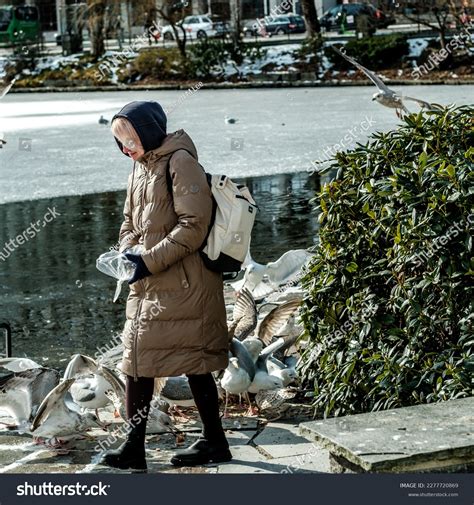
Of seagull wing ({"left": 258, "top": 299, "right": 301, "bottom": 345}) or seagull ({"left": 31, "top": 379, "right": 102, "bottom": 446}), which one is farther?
seagull wing ({"left": 258, "top": 299, "right": 301, "bottom": 345})

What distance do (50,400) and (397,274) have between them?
5.46ft

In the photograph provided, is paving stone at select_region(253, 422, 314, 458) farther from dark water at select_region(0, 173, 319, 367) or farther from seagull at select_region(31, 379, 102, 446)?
dark water at select_region(0, 173, 319, 367)

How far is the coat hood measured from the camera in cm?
466

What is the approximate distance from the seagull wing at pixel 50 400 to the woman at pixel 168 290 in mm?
430

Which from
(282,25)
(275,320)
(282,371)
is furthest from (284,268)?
(282,25)

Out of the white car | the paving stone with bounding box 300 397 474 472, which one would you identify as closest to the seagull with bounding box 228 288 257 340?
the paving stone with bounding box 300 397 474 472

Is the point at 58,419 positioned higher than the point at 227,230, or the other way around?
the point at 227,230

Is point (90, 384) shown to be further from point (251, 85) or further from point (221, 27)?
point (221, 27)

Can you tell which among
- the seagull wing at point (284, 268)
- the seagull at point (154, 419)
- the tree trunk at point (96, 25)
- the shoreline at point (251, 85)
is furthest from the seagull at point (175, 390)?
the tree trunk at point (96, 25)

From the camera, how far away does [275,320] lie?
6.23 meters

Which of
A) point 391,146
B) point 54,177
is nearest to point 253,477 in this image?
point 391,146

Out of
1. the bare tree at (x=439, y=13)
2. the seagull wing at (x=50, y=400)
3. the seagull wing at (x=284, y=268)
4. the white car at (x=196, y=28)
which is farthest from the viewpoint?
the white car at (x=196, y=28)

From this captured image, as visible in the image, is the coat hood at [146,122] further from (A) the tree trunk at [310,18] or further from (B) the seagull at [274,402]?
(A) the tree trunk at [310,18]

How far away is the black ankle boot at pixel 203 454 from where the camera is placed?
476cm
